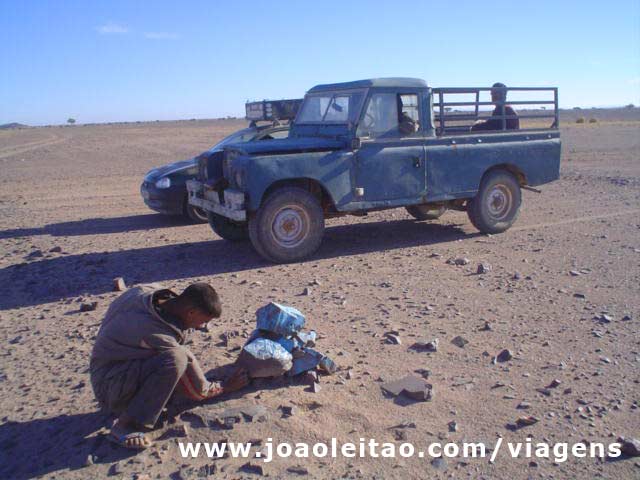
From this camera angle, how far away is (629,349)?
4820 mm

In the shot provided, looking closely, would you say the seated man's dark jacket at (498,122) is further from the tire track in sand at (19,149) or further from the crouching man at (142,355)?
the tire track in sand at (19,149)

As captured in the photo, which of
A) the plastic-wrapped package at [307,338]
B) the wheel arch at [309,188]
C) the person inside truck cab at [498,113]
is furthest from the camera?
the person inside truck cab at [498,113]

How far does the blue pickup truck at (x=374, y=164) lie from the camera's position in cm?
758

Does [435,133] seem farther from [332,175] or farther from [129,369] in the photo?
[129,369]

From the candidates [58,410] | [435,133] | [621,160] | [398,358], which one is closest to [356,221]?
[435,133]

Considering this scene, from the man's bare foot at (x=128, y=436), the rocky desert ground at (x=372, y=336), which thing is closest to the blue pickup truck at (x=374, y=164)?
the rocky desert ground at (x=372, y=336)

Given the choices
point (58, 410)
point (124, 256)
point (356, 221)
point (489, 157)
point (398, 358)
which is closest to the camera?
point (58, 410)

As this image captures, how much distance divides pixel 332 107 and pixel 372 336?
14.1ft

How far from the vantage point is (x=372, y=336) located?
17.1 feet

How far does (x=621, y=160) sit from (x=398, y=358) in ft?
57.3

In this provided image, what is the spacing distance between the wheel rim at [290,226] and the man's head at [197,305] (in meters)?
3.95

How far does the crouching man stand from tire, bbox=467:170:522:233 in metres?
6.27

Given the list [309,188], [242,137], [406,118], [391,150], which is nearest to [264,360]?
[309,188]

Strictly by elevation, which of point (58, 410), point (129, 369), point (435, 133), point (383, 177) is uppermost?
point (435, 133)
